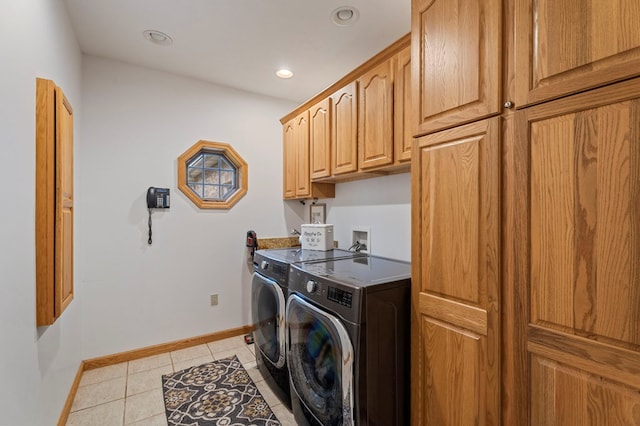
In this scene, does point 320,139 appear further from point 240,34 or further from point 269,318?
point 269,318

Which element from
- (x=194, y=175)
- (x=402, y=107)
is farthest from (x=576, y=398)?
(x=194, y=175)

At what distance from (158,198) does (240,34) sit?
5.23 ft

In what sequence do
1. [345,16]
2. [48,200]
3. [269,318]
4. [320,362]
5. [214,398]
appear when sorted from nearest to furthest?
[48,200] → [320,362] → [345,16] → [214,398] → [269,318]

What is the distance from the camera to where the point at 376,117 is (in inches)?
78.0

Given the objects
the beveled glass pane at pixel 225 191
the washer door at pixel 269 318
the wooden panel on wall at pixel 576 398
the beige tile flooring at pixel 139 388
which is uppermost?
the beveled glass pane at pixel 225 191

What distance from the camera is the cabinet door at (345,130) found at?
2.19 metres

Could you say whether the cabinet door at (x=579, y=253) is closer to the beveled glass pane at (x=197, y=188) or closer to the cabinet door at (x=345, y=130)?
the cabinet door at (x=345, y=130)

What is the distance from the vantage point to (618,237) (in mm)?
811

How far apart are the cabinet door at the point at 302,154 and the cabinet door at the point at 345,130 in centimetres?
45

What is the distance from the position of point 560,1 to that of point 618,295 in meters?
0.89

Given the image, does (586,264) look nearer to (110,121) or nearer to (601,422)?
(601,422)

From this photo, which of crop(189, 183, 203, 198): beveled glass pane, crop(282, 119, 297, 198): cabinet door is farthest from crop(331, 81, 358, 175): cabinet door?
crop(189, 183, 203, 198): beveled glass pane

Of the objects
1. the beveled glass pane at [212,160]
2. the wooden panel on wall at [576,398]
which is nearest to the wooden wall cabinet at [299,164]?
the beveled glass pane at [212,160]

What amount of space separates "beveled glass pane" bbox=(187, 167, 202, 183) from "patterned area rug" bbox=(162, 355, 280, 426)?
5.72 ft
